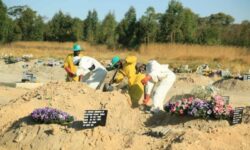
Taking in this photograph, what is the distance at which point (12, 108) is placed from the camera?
40.4 ft

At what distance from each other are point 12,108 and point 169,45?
28637 mm

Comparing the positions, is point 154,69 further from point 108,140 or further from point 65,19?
point 65,19

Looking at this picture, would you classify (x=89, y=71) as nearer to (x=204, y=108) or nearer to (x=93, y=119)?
(x=204, y=108)

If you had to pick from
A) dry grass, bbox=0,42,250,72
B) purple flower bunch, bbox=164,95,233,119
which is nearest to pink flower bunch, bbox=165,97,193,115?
purple flower bunch, bbox=164,95,233,119

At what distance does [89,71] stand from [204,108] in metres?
4.16

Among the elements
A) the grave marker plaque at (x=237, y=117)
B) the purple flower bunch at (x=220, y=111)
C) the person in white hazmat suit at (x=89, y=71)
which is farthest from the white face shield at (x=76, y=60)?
the grave marker plaque at (x=237, y=117)

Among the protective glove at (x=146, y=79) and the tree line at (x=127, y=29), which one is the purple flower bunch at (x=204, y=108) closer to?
the protective glove at (x=146, y=79)

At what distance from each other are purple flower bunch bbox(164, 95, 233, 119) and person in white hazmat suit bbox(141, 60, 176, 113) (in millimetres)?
1147

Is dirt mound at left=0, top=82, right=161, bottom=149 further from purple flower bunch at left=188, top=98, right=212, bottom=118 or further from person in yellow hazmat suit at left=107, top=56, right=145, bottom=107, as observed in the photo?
purple flower bunch at left=188, top=98, right=212, bottom=118

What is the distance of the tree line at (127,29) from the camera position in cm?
4572

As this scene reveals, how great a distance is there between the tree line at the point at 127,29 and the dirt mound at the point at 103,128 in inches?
1219

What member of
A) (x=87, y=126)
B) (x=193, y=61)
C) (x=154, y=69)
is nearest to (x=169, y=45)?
(x=193, y=61)

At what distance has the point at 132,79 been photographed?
13.5m

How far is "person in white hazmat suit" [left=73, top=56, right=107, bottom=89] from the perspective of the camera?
1438 centimetres
